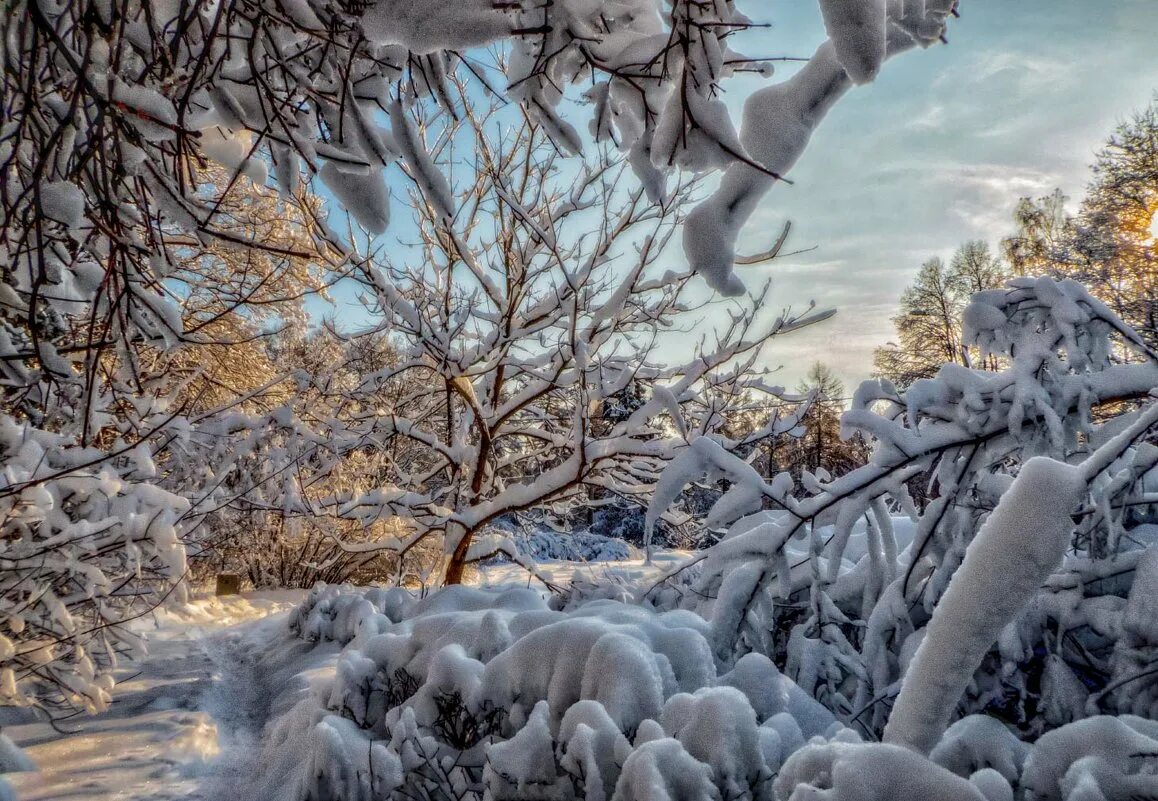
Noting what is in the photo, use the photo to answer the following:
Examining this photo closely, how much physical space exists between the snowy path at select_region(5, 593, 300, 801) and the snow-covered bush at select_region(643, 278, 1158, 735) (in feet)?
9.99

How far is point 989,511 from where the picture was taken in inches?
81.1

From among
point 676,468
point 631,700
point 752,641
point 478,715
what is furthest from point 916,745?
point 478,715

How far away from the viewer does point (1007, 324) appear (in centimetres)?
248

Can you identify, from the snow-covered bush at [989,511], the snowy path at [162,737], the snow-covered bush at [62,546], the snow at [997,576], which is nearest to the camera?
the snow at [997,576]

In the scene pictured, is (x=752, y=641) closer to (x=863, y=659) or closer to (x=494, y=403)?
(x=863, y=659)

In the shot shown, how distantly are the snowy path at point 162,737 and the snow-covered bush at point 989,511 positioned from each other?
9.99 ft

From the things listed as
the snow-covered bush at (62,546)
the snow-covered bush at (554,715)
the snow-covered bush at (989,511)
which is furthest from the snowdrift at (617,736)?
the snow-covered bush at (62,546)

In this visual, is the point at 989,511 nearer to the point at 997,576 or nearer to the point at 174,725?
the point at 997,576

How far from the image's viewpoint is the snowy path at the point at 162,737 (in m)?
3.13

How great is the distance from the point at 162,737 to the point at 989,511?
4604mm

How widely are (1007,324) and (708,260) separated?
205 centimetres

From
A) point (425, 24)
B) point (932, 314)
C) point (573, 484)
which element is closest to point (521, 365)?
point (573, 484)

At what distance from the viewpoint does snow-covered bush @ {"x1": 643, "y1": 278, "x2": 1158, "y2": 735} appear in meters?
2.01

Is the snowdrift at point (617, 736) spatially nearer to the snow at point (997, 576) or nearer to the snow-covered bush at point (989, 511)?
the snow at point (997, 576)
